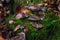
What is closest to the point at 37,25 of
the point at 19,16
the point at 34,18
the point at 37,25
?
the point at 37,25

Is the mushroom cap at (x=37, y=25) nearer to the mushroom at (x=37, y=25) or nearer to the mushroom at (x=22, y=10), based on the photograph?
the mushroom at (x=37, y=25)

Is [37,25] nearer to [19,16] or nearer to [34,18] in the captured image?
[34,18]

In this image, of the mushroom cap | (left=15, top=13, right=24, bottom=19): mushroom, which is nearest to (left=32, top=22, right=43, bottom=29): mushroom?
the mushroom cap

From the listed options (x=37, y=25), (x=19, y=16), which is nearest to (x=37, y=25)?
(x=37, y=25)

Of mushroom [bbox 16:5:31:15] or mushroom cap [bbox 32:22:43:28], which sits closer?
mushroom cap [bbox 32:22:43:28]

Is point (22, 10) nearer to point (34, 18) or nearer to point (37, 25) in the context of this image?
point (34, 18)

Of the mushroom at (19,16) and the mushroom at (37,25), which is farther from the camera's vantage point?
the mushroom at (19,16)

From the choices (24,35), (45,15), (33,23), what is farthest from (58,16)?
(24,35)

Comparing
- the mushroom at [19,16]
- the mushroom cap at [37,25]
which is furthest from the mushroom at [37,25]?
the mushroom at [19,16]

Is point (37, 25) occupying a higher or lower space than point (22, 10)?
lower

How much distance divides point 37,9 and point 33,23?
0.95ft

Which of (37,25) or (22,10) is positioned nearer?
(37,25)

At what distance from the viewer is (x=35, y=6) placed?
7.91 feet

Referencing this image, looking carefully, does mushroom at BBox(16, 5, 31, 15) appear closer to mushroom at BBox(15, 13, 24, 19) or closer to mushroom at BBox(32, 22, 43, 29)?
mushroom at BBox(15, 13, 24, 19)
